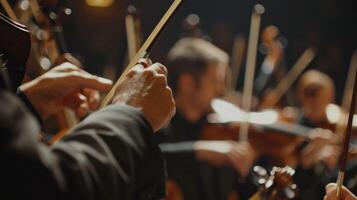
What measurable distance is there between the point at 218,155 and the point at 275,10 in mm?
2525

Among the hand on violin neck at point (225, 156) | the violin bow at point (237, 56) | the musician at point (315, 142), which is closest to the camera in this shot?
the musician at point (315, 142)

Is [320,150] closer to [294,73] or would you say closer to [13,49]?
[294,73]

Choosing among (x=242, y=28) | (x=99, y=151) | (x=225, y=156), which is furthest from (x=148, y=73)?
(x=242, y=28)

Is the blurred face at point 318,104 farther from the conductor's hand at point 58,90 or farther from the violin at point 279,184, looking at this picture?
the conductor's hand at point 58,90

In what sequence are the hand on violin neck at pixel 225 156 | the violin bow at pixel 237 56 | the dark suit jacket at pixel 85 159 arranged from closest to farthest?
the dark suit jacket at pixel 85 159 < the hand on violin neck at pixel 225 156 < the violin bow at pixel 237 56

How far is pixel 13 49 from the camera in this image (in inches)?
37.0

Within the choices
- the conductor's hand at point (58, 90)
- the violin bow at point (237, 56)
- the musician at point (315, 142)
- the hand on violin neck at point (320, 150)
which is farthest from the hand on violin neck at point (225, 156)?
the violin bow at point (237, 56)

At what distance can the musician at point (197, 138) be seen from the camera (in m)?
2.09

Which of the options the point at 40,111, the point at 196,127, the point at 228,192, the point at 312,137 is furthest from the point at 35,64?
the point at 312,137

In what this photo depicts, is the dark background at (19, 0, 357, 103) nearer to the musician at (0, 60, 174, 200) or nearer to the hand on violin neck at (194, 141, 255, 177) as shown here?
the hand on violin neck at (194, 141, 255, 177)

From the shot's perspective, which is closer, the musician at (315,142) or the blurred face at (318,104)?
the musician at (315,142)

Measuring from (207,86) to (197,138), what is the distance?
0.24m

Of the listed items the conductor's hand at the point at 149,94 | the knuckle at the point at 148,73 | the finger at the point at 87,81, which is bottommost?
the finger at the point at 87,81

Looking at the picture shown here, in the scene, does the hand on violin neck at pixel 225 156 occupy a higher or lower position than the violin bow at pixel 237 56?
lower
